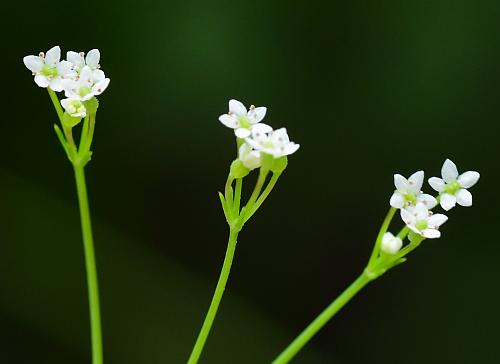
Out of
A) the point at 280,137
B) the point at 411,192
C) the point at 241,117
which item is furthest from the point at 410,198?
the point at 241,117

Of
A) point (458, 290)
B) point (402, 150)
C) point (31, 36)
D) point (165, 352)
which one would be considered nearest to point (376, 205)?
point (402, 150)

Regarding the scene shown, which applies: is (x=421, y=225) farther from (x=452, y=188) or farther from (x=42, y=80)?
(x=42, y=80)

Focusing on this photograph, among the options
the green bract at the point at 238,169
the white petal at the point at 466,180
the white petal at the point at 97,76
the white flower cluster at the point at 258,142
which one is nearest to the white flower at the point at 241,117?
the white flower cluster at the point at 258,142

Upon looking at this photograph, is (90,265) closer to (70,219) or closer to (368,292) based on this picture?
(70,219)

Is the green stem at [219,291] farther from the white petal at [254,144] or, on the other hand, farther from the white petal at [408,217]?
the white petal at [408,217]

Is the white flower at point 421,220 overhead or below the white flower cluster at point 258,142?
below

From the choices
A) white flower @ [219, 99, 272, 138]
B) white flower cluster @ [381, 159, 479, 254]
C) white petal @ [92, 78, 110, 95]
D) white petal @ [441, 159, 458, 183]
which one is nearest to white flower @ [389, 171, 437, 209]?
white flower cluster @ [381, 159, 479, 254]
